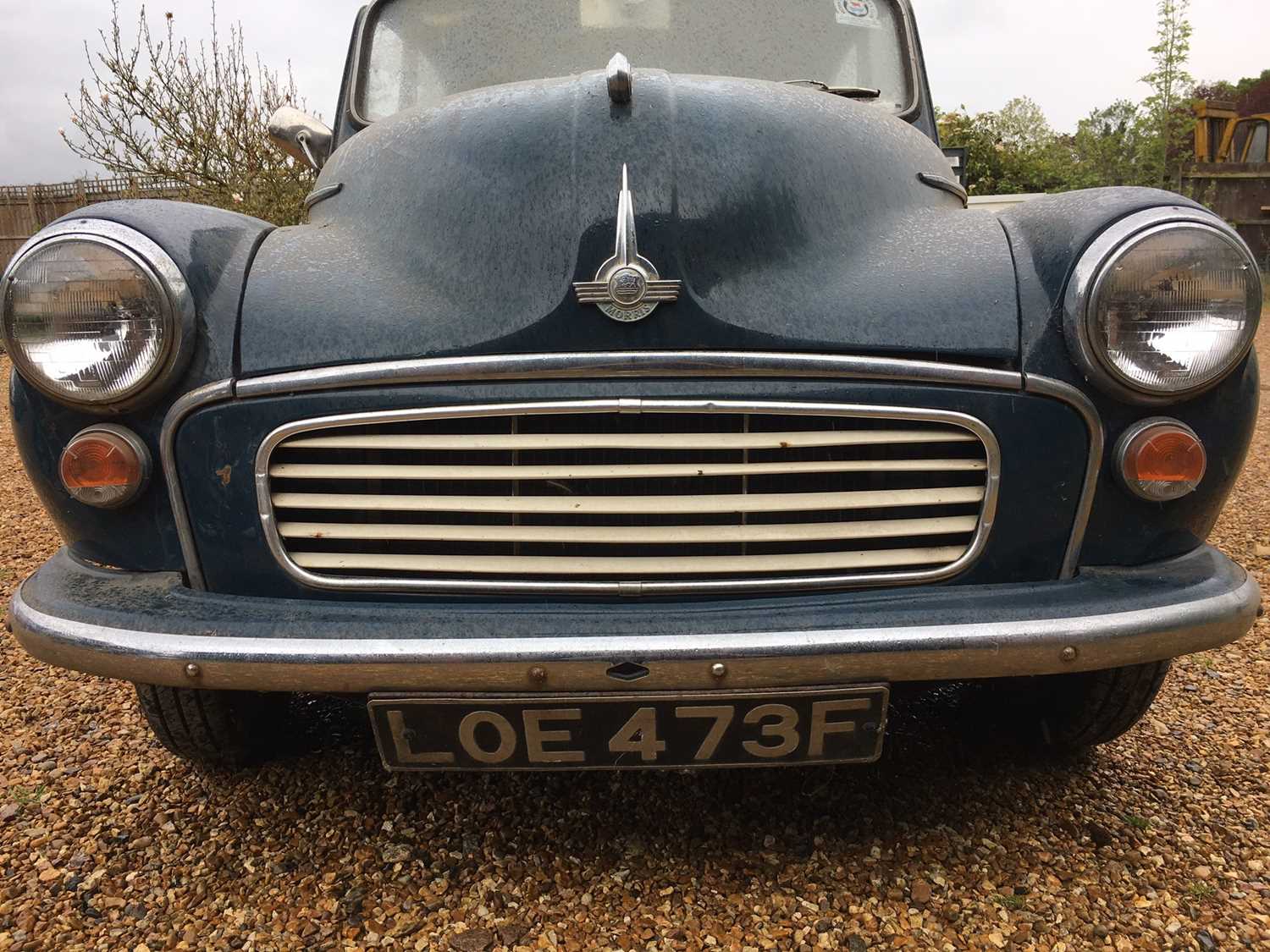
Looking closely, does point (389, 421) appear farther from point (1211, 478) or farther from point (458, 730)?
point (1211, 478)

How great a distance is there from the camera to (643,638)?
1.52 m

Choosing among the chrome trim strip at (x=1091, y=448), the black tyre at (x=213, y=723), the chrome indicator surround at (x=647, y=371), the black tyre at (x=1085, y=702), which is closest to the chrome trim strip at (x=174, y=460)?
the chrome indicator surround at (x=647, y=371)

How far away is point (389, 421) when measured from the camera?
1612mm

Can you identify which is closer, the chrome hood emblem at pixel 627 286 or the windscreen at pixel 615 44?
the chrome hood emblem at pixel 627 286

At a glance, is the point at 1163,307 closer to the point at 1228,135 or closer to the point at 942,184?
the point at 942,184

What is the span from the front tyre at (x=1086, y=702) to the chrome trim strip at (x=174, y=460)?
1.59 m

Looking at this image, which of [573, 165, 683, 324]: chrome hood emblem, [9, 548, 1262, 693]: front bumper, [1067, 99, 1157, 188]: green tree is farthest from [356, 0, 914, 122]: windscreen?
[1067, 99, 1157, 188]: green tree

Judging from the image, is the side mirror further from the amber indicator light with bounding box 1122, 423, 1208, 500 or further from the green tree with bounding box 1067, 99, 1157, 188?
the green tree with bounding box 1067, 99, 1157, 188

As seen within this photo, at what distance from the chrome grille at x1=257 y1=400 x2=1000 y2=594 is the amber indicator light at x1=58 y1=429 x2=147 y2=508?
24 centimetres

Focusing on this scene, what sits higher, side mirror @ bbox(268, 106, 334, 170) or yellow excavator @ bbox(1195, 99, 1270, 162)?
side mirror @ bbox(268, 106, 334, 170)

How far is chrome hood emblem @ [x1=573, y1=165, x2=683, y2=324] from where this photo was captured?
163 centimetres

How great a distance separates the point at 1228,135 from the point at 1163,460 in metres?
20.5

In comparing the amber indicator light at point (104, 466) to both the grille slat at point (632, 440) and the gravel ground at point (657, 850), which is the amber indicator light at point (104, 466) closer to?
the grille slat at point (632, 440)

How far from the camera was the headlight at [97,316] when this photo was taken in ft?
5.42
